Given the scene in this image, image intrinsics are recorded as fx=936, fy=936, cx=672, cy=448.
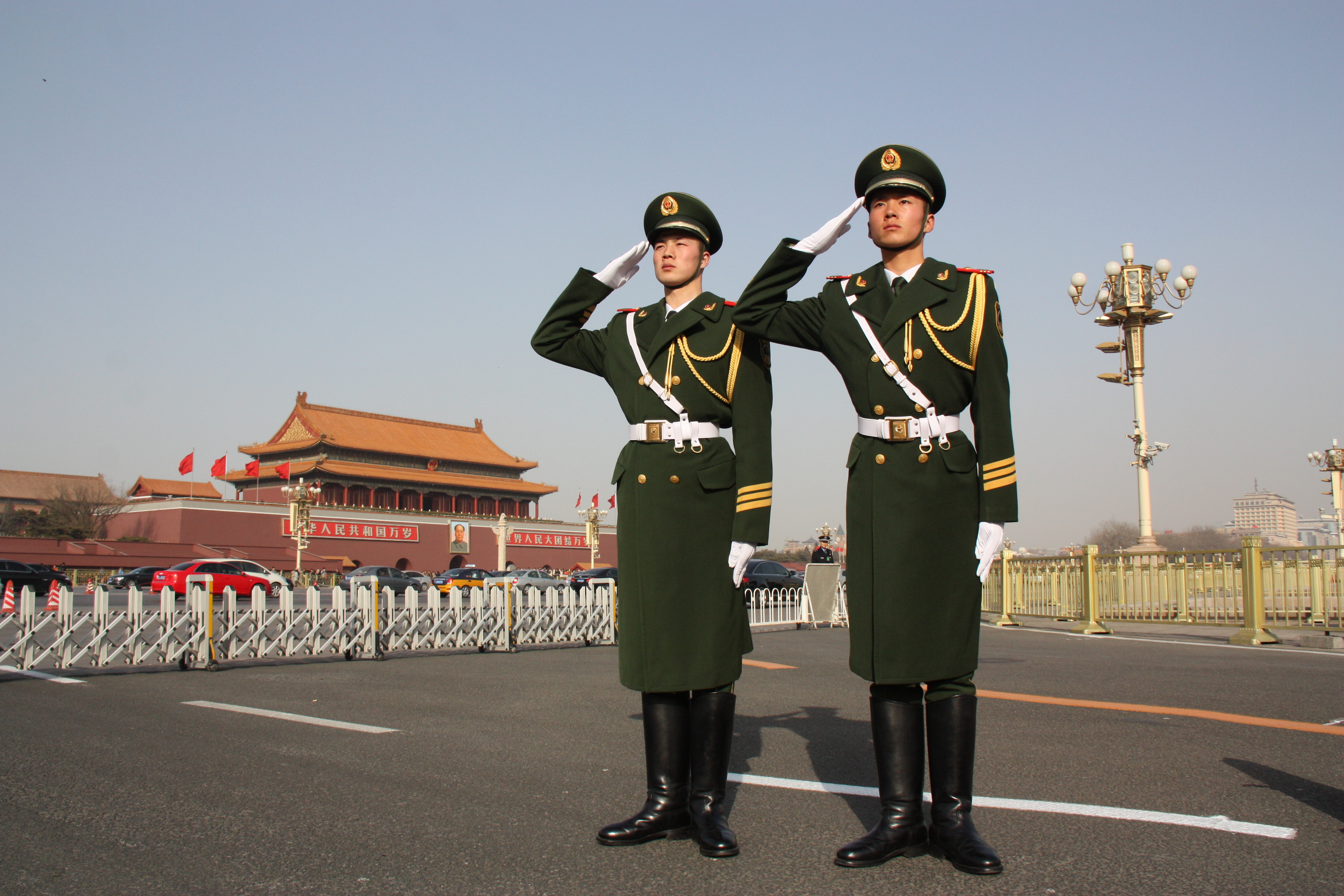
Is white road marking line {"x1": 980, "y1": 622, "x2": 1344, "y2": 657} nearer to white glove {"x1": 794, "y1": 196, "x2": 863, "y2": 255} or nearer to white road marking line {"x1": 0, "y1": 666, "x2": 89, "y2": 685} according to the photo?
white glove {"x1": 794, "y1": 196, "x2": 863, "y2": 255}

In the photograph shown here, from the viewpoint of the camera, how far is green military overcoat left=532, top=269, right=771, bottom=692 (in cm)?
271

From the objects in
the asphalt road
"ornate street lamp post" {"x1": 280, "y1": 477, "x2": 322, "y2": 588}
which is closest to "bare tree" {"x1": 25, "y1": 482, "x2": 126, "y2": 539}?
"ornate street lamp post" {"x1": 280, "y1": 477, "x2": 322, "y2": 588}

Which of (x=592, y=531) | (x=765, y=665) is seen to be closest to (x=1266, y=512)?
(x=592, y=531)

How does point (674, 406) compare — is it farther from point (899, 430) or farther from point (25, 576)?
point (25, 576)

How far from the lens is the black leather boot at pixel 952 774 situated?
7.61ft

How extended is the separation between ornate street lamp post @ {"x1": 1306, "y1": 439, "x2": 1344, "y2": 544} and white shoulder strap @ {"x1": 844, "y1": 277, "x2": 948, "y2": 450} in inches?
1045

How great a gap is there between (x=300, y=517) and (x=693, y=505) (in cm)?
3637

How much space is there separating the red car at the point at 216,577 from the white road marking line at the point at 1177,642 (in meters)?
18.1

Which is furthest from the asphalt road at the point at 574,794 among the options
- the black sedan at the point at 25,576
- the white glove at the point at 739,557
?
the black sedan at the point at 25,576

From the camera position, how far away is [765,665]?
24.9ft

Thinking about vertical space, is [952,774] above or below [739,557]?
below

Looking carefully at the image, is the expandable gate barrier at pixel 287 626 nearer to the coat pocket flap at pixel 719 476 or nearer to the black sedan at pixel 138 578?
the coat pocket flap at pixel 719 476

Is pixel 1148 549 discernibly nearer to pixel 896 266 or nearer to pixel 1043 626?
pixel 1043 626

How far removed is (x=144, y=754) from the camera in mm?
3758
